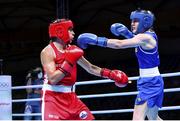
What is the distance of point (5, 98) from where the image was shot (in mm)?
4953

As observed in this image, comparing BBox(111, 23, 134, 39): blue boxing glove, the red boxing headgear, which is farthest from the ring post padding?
the red boxing headgear

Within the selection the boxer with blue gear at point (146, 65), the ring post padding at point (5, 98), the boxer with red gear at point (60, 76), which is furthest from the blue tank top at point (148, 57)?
the ring post padding at point (5, 98)

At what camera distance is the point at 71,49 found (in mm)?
2951

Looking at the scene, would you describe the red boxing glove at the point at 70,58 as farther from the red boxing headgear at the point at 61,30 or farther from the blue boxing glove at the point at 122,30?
the blue boxing glove at the point at 122,30

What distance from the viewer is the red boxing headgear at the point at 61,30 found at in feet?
9.82

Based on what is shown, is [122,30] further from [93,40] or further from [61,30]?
[61,30]

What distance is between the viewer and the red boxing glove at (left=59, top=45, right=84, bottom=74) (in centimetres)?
282

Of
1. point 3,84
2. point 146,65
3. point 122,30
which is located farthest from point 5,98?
point 146,65

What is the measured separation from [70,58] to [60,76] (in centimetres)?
14

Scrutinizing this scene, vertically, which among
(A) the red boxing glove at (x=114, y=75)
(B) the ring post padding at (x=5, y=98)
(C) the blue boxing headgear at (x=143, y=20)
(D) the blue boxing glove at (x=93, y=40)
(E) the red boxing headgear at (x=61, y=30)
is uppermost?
(C) the blue boxing headgear at (x=143, y=20)

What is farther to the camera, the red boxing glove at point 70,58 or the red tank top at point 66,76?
the red tank top at point 66,76

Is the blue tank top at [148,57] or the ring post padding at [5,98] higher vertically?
the blue tank top at [148,57]

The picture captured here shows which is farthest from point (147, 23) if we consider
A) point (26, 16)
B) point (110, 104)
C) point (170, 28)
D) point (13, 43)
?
point (13, 43)

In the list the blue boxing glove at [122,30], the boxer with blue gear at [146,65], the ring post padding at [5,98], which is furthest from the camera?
the ring post padding at [5,98]
